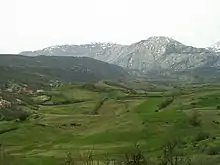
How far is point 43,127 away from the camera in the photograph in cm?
18112

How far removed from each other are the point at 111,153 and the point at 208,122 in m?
48.9

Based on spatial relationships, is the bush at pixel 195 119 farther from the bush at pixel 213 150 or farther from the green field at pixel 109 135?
the bush at pixel 213 150

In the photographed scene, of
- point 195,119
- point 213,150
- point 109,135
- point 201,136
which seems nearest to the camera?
point 213,150

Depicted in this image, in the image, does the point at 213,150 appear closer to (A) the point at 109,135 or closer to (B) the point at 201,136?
(B) the point at 201,136

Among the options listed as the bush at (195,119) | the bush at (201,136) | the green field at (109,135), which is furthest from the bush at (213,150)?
the bush at (195,119)

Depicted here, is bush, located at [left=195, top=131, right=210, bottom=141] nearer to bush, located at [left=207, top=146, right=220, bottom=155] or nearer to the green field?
the green field

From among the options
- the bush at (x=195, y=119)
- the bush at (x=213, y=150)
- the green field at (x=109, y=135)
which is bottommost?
the green field at (x=109, y=135)

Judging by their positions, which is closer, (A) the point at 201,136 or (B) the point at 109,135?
(A) the point at 201,136

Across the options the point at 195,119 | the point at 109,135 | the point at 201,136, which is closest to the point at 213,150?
the point at 201,136

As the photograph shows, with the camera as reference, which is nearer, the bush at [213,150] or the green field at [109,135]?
the bush at [213,150]

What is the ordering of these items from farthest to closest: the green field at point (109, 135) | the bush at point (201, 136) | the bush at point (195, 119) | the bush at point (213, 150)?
the bush at point (195, 119) → the bush at point (201, 136) → the green field at point (109, 135) → the bush at point (213, 150)

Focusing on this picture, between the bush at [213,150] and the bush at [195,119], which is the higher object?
the bush at [213,150]

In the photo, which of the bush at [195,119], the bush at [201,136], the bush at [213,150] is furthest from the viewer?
the bush at [195,119]

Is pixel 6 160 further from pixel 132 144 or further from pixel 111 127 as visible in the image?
pixel 111 127
